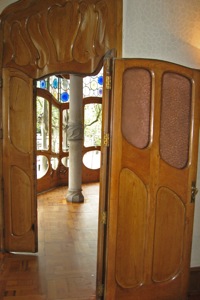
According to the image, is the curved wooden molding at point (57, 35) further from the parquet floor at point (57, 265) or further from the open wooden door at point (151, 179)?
the parquet floor at point (57, 265)

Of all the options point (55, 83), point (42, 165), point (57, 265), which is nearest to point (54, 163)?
point (42, 165)

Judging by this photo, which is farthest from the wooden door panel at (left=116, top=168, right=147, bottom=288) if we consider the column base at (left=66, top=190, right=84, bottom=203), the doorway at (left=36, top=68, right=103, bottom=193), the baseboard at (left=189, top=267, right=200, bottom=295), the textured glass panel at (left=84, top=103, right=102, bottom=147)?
the textured glass panel at (left=84, top=103, right=102, bottom=147)

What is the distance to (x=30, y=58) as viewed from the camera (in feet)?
8.80

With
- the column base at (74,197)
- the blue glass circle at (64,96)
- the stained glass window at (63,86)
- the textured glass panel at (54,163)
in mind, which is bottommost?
the column base at (74,197)

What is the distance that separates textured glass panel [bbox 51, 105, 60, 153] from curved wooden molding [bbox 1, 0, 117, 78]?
10.9 feet

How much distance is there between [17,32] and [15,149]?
1190mm

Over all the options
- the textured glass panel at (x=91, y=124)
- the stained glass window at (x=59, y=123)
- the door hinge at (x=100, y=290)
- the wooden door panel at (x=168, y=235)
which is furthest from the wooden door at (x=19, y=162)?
the textured glass panel at (x=91, y=124)

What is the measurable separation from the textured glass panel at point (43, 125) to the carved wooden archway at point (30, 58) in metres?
2.75

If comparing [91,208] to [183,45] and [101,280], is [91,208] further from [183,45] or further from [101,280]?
[183,45]

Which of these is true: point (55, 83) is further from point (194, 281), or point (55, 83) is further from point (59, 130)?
point (194, 281)

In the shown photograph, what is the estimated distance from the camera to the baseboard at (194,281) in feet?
7.84

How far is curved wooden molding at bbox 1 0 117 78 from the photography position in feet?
7.72

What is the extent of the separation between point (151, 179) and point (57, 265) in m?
1.48

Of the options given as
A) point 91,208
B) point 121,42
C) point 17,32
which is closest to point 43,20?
point 17,32
